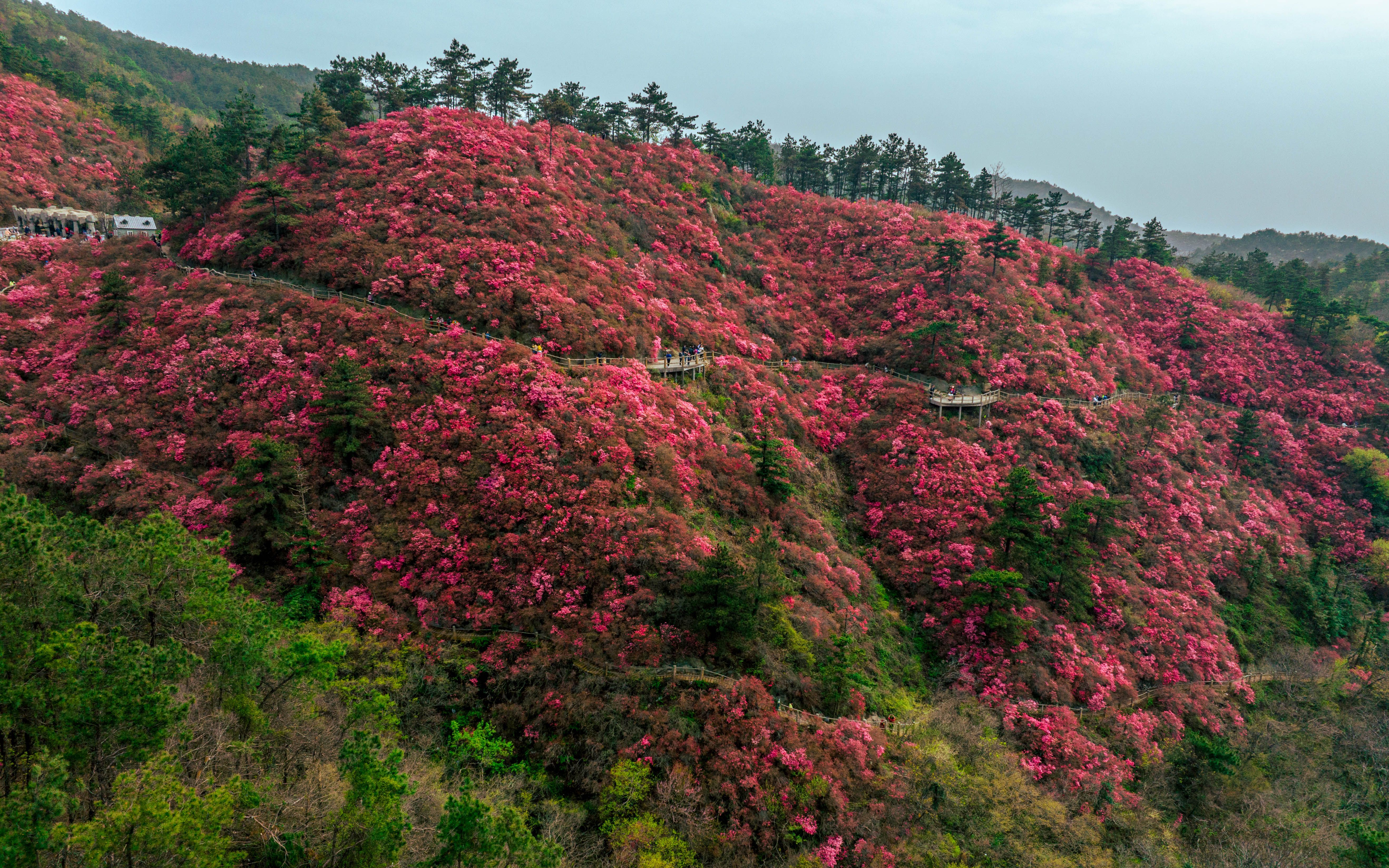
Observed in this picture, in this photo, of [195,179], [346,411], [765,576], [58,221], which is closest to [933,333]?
[765,576]

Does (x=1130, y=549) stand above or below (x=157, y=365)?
below

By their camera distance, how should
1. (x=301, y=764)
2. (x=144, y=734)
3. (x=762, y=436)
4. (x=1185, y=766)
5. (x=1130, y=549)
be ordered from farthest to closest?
(x=1130, y=549), (x=762, y=436), (x=1185, y=766), (x=301, y=764), (x=144, y=734)

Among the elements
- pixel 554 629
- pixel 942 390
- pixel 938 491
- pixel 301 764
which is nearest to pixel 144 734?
pixel 301 764

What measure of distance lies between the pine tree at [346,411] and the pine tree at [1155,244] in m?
76.5

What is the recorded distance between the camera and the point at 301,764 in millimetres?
16422

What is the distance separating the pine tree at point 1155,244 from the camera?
63.9 m

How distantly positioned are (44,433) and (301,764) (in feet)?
85.9

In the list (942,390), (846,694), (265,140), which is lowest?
(846,694)

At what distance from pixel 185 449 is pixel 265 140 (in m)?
32.9

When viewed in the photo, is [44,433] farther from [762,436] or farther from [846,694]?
[846,694]

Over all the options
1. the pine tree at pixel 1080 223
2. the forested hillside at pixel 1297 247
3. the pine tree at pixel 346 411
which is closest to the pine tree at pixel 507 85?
the pine tree at pixel 346 411

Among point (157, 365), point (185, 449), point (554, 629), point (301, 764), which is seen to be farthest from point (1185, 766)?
point (157, 365)

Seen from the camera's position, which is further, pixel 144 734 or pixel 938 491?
pixel 938 491

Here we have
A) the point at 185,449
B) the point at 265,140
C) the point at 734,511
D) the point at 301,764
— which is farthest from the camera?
the point at 265,140
